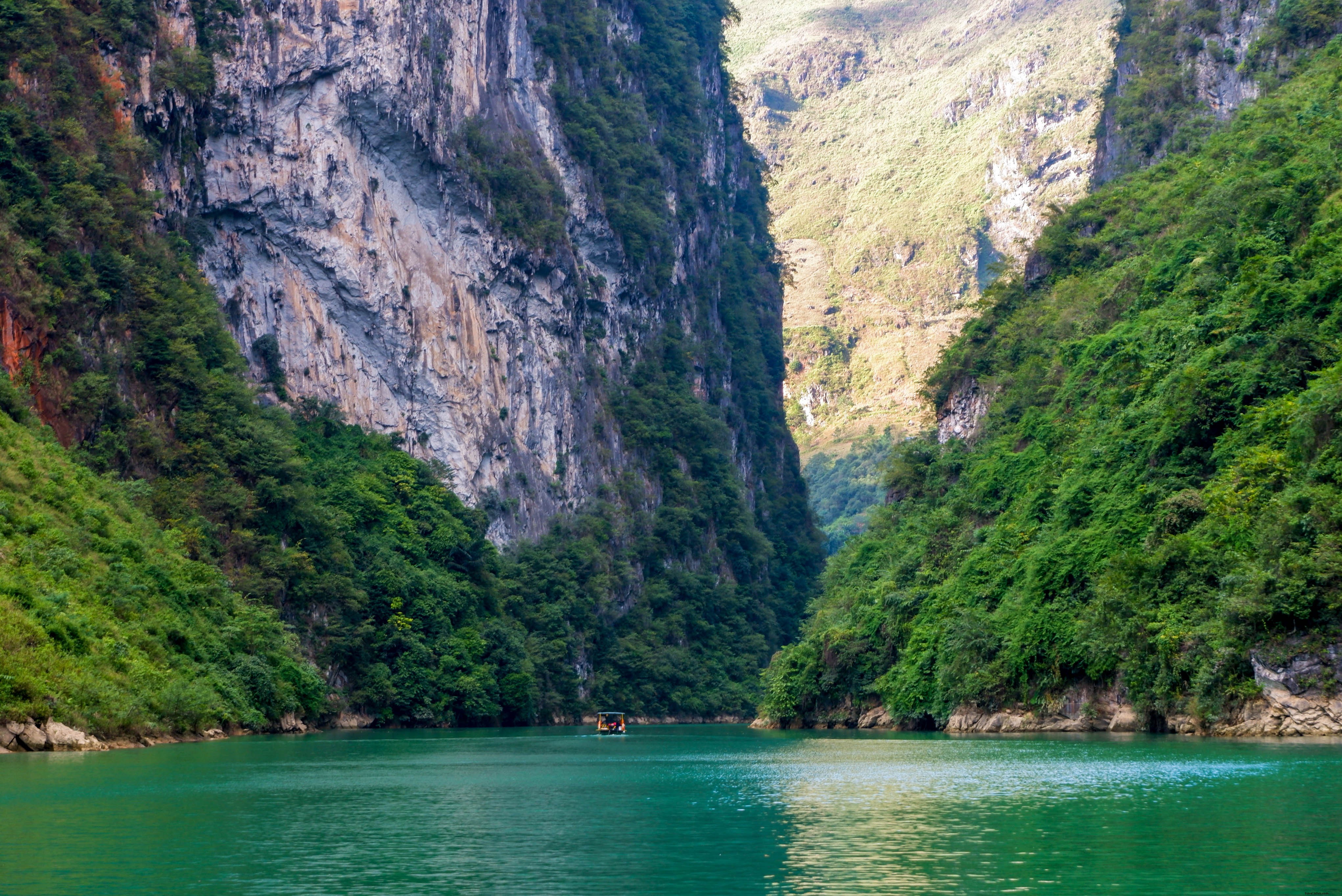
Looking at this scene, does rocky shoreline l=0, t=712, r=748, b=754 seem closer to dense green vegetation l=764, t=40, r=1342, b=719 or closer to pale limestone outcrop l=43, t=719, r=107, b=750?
pale limestone outcrop l=43, t=719, r=107, b=750

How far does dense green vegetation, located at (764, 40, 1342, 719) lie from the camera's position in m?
39.7

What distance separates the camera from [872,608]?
66.2 metres

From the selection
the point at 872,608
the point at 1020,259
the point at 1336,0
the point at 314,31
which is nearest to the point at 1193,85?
the point at 1336,0

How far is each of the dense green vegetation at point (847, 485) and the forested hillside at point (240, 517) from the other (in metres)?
64.3

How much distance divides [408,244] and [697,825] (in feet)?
246

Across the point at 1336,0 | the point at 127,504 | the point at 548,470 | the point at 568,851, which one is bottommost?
the point at 568,851

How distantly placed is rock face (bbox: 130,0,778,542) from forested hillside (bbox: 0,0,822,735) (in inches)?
84.5

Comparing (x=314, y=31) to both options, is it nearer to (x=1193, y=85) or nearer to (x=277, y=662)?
(x=277, y=662)

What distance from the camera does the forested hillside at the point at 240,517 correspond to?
49156 mm

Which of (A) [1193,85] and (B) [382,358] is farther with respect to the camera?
(B) [382,358]

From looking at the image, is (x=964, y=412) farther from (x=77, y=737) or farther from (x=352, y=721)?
(x=77, y=737)

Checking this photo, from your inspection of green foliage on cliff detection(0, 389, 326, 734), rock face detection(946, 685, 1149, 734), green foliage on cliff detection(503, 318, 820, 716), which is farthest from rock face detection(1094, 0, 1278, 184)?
green foliage on cliff detection(0, 389, 326, 734)

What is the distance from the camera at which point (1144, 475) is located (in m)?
48.3

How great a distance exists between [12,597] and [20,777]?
1432 cm
